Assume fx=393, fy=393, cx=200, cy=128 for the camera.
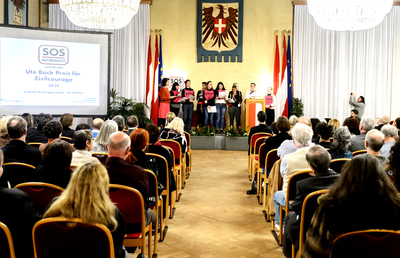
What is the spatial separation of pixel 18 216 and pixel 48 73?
21.8ft

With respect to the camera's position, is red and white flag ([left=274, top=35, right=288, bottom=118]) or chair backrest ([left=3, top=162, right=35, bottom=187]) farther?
red and white flag ([left=274, top=35, right=288, bottom=118])

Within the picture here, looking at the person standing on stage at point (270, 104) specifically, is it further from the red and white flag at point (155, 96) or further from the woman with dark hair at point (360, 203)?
the woman with dark hair at point (360, 203)

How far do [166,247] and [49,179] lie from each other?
4.72 feet

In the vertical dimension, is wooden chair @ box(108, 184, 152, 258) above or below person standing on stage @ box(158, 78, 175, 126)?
below

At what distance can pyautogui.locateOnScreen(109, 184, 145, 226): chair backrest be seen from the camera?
2535 millimetres

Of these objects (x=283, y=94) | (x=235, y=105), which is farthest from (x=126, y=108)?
(x=283, y=94)

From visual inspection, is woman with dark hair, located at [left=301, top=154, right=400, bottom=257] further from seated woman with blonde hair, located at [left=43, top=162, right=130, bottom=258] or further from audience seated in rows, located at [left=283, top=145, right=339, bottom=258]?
seated woman with blonde hair, located at [left=43, top=162, right=130, bottom=258]

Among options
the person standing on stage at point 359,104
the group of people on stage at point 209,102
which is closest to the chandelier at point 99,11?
the group of people on stage at point 209,102

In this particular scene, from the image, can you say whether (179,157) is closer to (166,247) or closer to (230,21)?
(166,247)

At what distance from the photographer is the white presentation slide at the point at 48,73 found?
313 inches

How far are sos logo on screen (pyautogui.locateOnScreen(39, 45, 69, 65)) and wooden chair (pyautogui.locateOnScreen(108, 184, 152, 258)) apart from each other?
6354 millimetres

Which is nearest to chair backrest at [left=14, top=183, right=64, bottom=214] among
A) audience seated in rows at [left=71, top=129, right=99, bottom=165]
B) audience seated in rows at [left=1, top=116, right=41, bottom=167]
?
audience seated in rows at [left=71, top=129, right=99, bottom=165]

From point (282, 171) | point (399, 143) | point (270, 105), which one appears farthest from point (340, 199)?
point (270, 105)

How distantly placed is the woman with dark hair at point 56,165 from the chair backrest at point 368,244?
1.70 meters
